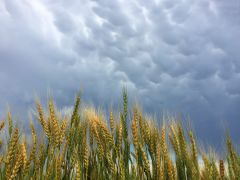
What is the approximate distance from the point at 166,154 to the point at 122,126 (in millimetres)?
551

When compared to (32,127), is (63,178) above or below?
below

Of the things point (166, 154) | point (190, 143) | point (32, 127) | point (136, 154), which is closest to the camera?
point (136, 154)

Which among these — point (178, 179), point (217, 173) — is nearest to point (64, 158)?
point (178, 179)

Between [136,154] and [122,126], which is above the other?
[122,126]

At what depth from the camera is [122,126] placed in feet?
10.9

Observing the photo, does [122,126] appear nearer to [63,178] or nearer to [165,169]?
[165,169]

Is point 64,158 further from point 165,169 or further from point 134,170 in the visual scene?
point 165,169

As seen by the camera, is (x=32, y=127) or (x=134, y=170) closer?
(x=134, y=170)

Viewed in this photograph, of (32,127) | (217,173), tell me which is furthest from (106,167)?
(217,173)

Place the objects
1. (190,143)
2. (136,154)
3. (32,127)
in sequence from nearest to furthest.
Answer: (136,154), (32,127), (190,143)

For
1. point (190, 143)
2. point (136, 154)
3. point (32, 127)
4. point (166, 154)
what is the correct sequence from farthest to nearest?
point (190, 143)
point (32, 127)
point (166, 154)
point (136, 154)

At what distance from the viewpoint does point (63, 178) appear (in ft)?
11.4

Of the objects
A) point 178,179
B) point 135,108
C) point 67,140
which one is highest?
point 135,108

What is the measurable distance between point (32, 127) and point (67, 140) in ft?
1.61
